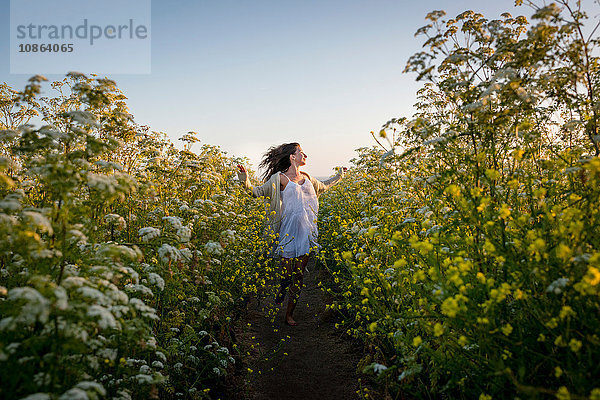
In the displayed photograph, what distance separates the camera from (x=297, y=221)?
647 centimetres

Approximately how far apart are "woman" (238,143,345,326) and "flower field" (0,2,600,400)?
150 cm

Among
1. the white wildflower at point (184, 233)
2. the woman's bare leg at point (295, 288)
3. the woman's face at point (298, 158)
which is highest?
the woman's face at point (298, 158)

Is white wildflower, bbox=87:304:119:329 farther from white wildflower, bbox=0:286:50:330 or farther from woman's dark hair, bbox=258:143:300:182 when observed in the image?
woman's dark hair, bbox=258:143:300:182

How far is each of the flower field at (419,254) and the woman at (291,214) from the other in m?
1.50

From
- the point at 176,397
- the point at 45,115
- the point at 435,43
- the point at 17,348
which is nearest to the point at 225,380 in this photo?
the point at 176,397

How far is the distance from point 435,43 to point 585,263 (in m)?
2.39

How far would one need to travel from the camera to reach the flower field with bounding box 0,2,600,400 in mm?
1726

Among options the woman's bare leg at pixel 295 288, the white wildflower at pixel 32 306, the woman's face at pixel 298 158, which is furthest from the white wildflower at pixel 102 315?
the woman's face at pixel 298 158

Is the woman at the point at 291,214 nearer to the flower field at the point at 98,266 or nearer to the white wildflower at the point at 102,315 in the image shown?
the flower field at the point at 98,266

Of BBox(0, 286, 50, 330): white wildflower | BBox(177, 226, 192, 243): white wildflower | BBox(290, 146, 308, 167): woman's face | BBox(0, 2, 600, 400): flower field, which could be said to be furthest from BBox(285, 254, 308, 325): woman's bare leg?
BBox(0, 286, 50, 330): white wildflower

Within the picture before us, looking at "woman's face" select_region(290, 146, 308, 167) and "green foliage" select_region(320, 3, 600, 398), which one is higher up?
"woman's face" select_region(290, 146, 308, 167)

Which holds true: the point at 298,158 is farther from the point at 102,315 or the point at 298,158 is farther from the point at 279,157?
the point at 102,315

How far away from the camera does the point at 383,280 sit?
3004mm

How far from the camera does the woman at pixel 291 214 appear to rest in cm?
624
